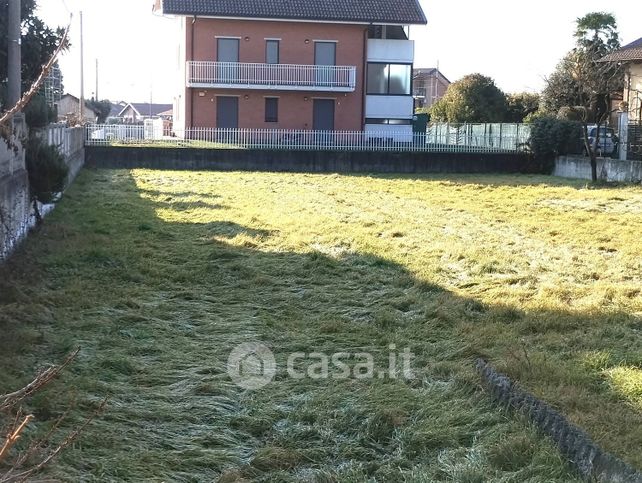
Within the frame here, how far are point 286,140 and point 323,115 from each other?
5781 millimetres

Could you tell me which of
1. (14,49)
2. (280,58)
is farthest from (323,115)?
(14,49)

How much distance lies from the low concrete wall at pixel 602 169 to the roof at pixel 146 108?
8381 cm

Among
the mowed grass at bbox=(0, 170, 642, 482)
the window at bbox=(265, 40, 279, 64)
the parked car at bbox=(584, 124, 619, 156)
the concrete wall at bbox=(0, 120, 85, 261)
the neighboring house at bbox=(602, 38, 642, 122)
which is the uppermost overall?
the window at bbox=(265, 40, 279, 64)

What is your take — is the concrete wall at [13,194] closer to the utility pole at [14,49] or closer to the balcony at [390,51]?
the utility pole at [14,49]

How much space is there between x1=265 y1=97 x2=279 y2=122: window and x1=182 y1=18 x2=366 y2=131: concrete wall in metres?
0.17

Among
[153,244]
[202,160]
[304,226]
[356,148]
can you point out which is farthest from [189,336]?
[356,148]

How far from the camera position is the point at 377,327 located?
7363mm

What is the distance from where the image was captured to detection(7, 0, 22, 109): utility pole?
12625 mm

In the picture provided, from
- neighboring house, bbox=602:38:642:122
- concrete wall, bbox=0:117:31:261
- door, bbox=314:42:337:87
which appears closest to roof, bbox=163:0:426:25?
door, bbox=314:42:337:87

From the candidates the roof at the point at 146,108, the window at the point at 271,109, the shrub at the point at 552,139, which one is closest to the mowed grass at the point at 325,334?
the shrub at the point at 552,139

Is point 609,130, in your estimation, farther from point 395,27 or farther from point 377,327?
point 377,327

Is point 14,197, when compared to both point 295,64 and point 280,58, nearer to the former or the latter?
point 295,64

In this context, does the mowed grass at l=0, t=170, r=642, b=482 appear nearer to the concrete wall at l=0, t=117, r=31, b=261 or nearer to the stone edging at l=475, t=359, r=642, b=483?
the stone edging at l=475, t=359, r=642, b=483

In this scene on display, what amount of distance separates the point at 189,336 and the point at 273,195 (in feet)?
41.0
